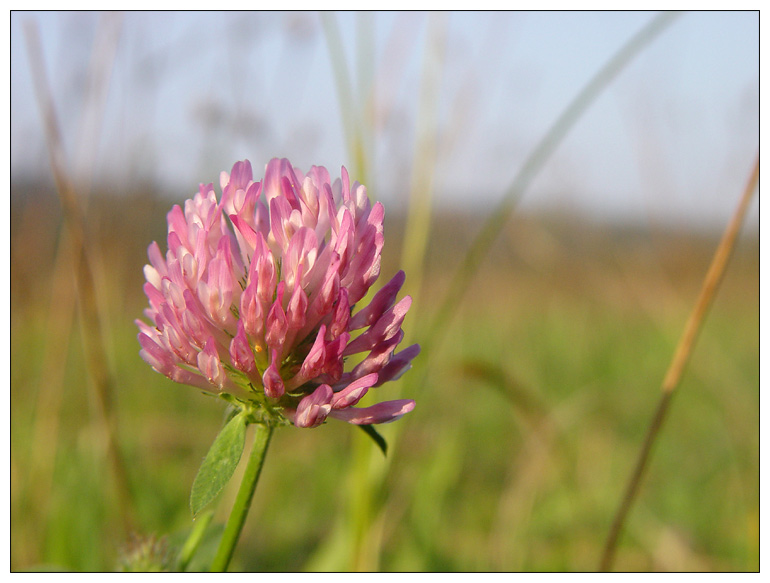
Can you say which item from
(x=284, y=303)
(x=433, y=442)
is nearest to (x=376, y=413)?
(x=284, y=303)

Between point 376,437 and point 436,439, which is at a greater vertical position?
point 376,437

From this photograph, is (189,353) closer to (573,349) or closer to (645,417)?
(645,417)

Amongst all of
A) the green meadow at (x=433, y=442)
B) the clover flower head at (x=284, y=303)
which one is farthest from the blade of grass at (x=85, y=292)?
the clover flower head at (x=284, y=303)

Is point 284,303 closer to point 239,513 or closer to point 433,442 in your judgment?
point 239,513

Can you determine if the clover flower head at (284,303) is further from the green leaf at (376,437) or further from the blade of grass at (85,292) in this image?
the blade of grass at (85,292)

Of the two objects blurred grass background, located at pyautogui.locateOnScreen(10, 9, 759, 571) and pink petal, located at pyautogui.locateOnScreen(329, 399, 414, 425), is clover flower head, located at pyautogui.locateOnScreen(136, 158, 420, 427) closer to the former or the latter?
pink petal, located at pyautogui.locateOnScreen(329, 399, 414, 425)
